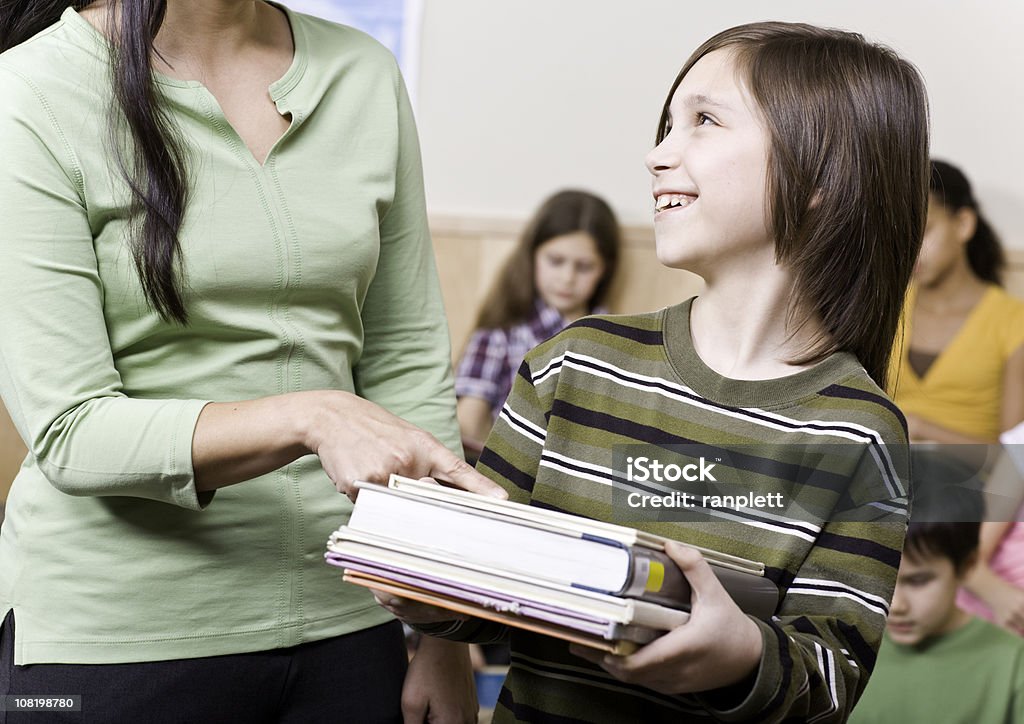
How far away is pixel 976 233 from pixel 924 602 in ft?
5.30

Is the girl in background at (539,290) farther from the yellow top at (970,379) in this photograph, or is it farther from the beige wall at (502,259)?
the yellow top at (970,379)

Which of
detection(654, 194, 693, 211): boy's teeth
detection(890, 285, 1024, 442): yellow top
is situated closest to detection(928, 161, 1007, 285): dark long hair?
detection(890, 285, 1024, 442): yellow top

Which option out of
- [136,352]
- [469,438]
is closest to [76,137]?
[136,352]

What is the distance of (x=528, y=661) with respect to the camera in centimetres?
90

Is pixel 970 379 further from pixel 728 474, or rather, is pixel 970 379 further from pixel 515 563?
pixel 515 563

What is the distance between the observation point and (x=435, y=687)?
1012 mm

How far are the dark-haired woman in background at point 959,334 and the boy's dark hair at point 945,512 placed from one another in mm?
1038

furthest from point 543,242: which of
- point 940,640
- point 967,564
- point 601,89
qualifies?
point 940,640

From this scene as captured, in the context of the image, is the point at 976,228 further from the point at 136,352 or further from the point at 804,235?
the point at 136,352

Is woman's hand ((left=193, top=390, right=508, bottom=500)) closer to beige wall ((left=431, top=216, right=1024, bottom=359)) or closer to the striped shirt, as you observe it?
the striped shirt

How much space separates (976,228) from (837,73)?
238 centimetres

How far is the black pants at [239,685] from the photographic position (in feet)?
2.84

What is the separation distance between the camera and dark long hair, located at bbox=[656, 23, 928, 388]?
3.04ft

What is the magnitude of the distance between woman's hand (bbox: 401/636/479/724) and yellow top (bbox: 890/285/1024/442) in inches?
87.3
